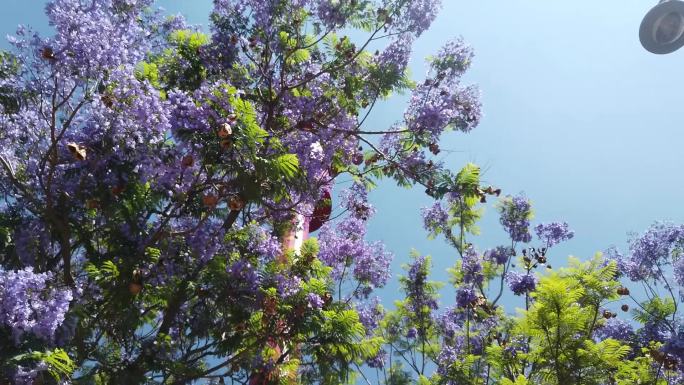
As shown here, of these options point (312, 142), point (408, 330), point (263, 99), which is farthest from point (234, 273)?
point (408, 330)

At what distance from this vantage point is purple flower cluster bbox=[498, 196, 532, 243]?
11172 mm

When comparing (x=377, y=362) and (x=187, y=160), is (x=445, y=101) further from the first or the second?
(x=377, y=362)

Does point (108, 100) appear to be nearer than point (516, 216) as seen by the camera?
Yes

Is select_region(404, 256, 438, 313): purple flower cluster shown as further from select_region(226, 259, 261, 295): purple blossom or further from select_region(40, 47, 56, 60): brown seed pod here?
select_region(40, 47, 56, 60): brown seed pod

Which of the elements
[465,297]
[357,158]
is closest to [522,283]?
[465,297]

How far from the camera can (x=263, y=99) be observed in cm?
766

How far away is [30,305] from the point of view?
4375 mm

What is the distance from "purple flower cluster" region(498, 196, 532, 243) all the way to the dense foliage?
58.4 inches

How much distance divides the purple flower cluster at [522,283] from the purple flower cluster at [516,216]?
6.25 ft

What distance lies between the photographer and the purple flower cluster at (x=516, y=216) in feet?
36.7

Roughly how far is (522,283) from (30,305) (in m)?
7.40

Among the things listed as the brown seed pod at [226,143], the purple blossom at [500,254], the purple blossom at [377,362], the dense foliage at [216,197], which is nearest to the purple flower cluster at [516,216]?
the purple blossom at [500,254]

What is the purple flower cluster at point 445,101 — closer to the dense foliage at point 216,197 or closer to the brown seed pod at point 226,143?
the dense foliage at point 216,197

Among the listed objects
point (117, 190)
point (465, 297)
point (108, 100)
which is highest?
point (465, 297)
